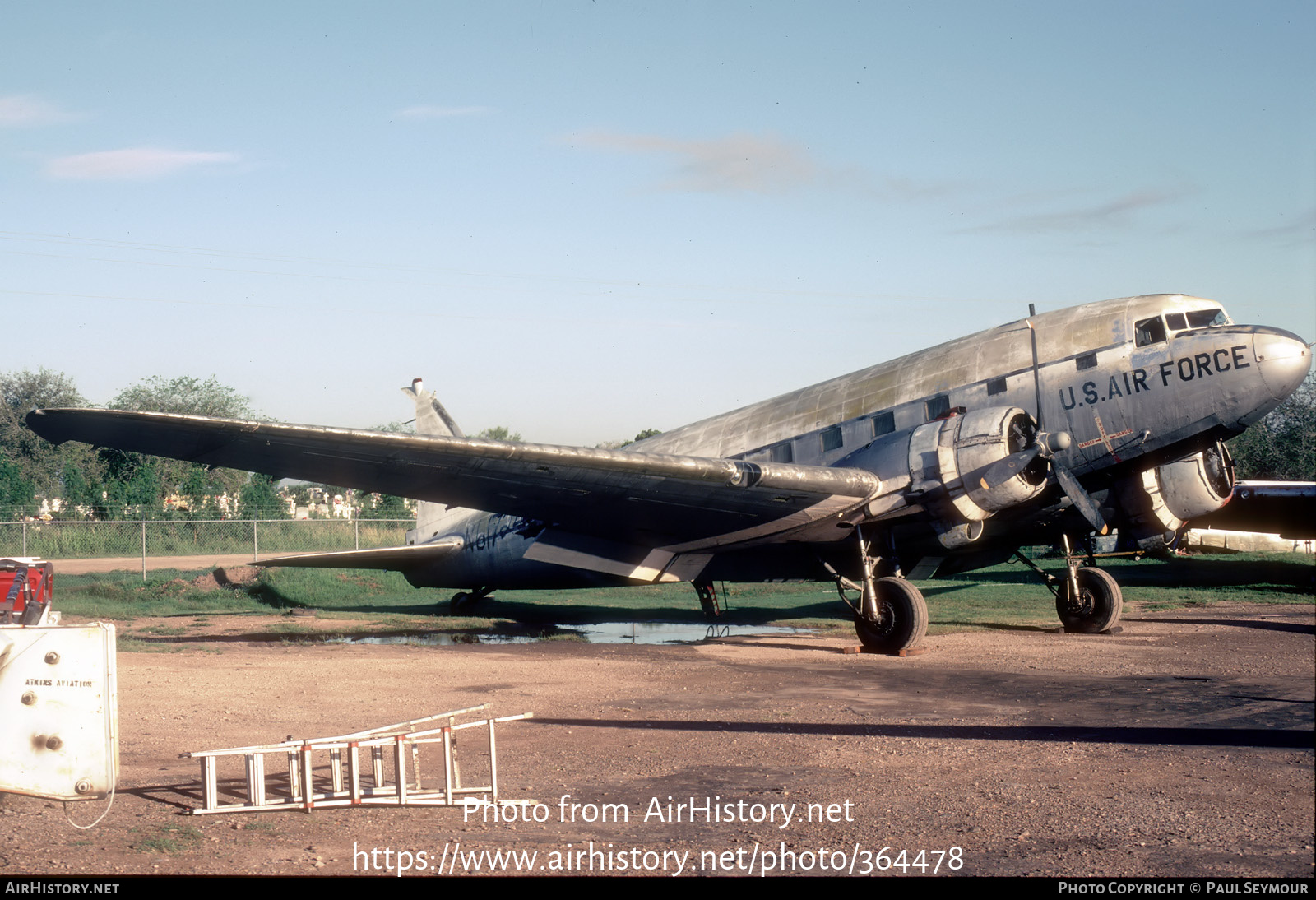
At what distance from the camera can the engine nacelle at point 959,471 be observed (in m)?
14.2

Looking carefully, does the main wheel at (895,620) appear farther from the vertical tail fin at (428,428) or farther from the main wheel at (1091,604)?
the vertical tail fin at (428,428)

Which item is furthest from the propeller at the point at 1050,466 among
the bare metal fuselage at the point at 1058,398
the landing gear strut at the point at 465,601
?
the landing gear strut at the point at 465,601

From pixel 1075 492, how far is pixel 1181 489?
301 centimetres

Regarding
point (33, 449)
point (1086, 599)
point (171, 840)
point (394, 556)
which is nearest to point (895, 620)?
point (1086, 599)

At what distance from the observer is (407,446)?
13.2 metres

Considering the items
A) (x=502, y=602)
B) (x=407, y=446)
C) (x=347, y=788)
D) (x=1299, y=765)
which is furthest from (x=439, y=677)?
(x=502, y=602)

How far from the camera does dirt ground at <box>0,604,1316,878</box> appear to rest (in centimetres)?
568

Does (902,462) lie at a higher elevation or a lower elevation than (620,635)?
higher

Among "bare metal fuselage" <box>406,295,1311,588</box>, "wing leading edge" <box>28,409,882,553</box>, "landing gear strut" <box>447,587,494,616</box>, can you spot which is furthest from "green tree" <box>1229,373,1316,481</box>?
"landing gear strut" <box>447,587,494,616</box>

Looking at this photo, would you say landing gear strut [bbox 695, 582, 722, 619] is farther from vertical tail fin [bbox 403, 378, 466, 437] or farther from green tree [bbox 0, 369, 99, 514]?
green tree [bbox 0, 369, 99, 514]

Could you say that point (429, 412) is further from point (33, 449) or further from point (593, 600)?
point (33, 449)

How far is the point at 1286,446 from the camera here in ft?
64.2

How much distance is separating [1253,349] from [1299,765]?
8.25m

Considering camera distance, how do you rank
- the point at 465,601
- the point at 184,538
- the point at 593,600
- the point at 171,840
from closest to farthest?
the point at 171,840 → the point at 465,601 → the point at 593,600 → the point at 184,538
